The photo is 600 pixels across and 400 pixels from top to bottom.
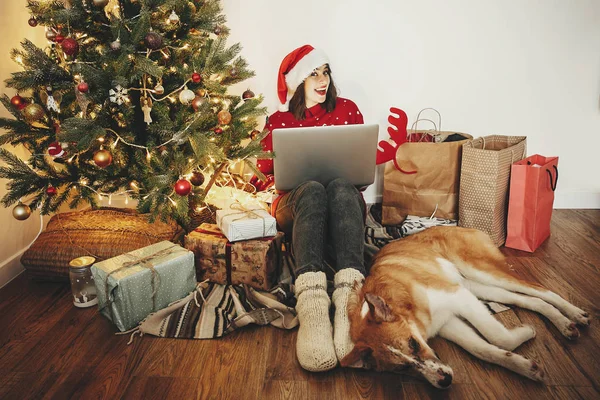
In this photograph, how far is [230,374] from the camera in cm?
141

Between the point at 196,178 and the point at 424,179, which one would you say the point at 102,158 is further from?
the point at 424,179

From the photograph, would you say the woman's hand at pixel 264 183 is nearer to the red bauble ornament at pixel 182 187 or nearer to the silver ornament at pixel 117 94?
the red bauble ornament at pixel 182 187

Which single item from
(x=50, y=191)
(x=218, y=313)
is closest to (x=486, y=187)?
(x=218, y=313)

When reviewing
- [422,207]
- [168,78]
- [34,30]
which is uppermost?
[34,30]

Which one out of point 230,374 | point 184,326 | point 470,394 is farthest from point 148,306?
point 470,394

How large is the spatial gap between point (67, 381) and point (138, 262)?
467 mm

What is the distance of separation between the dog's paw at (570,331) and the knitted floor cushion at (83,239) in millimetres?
1706

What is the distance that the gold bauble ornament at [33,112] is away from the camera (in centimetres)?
179

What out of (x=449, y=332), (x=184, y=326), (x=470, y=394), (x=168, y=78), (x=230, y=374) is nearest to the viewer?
(x=470, y=394)

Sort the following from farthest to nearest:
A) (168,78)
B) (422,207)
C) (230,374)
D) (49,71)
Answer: (422,207)
(168,78)
(49,71)
(230,374)

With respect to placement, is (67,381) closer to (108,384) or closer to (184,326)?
(108,384)

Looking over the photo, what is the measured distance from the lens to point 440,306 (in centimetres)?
149

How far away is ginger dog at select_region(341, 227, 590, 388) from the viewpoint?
4.25ft

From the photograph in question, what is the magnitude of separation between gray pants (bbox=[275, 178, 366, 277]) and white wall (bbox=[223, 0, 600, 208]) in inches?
48.2
